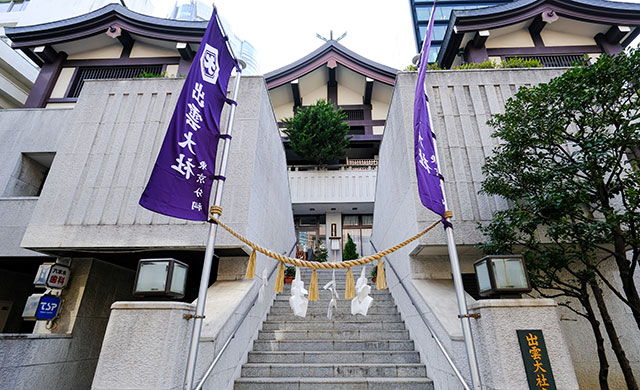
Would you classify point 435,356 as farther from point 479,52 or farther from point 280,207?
point 479,52

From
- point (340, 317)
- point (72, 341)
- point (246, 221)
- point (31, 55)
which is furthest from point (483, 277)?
point (31, 55)

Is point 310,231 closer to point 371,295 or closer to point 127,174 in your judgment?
point 371,295

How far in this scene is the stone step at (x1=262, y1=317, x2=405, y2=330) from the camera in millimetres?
4736

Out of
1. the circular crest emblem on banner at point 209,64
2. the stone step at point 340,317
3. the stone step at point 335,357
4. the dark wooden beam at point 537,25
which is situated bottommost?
the stone step at point 335,357

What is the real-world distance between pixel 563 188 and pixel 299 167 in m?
10.8

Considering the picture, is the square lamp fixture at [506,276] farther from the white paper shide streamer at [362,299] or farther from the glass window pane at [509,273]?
the white paper shide streamer at [362,299]

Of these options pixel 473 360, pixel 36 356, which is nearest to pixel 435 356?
pixel 473 360

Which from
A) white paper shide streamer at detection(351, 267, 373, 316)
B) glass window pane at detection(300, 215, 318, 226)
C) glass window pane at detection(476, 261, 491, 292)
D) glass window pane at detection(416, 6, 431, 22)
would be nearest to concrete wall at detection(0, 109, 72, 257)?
white paper shide streamer at detection(351, 267, 373, 316)

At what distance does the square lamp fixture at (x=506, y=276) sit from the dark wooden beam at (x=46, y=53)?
15.2 meters

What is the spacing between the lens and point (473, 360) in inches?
93.9

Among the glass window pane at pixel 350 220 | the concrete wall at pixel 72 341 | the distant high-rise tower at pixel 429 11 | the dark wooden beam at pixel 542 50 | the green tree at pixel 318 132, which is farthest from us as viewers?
the distant high-rise tower at pixel 429 11

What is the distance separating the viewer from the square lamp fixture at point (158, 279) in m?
2.55

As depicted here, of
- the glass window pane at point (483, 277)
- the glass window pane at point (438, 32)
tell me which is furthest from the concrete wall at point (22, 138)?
the glass window pane at point (438, 32)

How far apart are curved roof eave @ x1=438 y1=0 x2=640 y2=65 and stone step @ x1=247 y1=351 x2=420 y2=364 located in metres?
10.4
